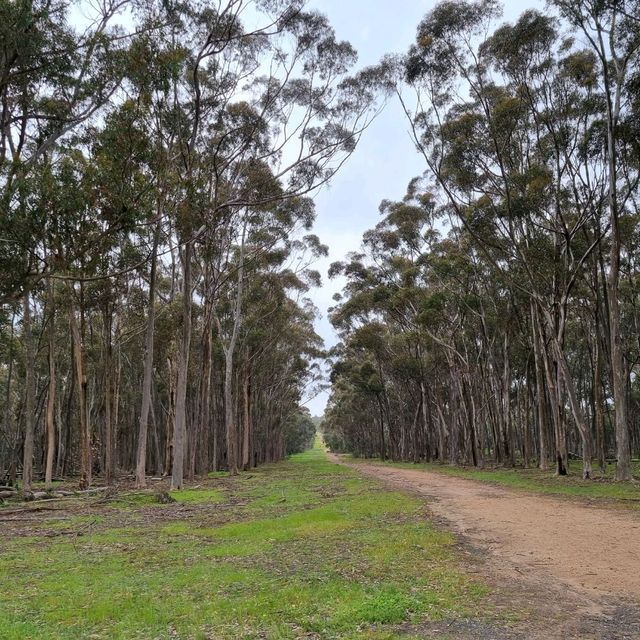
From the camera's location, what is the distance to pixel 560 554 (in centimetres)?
748

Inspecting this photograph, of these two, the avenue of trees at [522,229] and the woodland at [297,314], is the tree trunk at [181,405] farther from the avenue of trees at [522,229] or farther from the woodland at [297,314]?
the avenue of trees at [522,229]

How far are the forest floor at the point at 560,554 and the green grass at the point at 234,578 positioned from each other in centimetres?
52

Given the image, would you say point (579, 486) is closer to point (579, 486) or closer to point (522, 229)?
point (579, 486)

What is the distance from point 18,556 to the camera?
316 inches

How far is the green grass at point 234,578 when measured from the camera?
4816 millimetres

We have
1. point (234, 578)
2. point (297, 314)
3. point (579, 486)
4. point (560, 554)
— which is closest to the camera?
point (234, 578)

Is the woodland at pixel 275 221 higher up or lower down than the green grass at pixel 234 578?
higher up

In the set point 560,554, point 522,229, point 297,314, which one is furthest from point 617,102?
point 297,314

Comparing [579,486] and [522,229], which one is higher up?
[522,229]

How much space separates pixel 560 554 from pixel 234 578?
14.4 ft

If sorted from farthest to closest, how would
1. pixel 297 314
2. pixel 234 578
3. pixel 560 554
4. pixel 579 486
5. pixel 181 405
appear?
pixel 297 314, pixel 181 405, pixel 579 486, pixel 560 554, pixel 234 578

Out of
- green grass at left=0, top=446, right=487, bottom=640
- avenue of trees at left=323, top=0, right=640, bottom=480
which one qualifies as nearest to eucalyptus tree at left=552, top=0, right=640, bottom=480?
avenue of trees at left=323, top=0, right=640, bottom=480

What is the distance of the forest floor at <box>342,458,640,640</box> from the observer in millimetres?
4906

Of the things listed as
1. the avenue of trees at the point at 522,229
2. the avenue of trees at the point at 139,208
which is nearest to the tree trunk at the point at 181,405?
the avenue of trees at the point at 139,208
